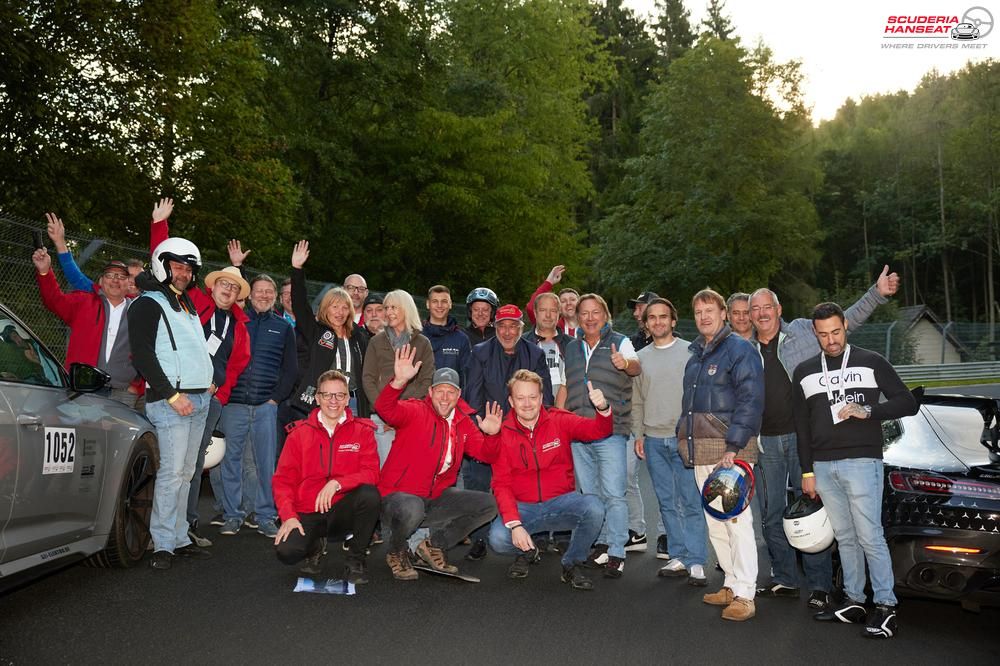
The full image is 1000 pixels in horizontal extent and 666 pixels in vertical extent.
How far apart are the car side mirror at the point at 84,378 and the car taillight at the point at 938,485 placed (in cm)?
468

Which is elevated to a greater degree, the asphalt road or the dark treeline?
the dark treeline

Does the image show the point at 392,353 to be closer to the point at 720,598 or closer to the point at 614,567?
the point at 614,567

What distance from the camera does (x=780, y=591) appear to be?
21.1ft

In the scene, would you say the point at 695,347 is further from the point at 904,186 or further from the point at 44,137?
the point at 904,186

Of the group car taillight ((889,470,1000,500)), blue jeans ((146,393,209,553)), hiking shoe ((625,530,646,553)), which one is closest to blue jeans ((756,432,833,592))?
car taillight ((889,470,1000,500))

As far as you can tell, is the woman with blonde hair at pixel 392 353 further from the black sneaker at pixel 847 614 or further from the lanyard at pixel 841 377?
the black sneaker at pixel 847 614

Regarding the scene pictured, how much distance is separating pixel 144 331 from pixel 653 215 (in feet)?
149

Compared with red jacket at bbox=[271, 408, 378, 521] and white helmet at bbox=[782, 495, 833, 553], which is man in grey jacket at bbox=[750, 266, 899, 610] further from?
red jacket at bbox=[271, 408, 378, 521]

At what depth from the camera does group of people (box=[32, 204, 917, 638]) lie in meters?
5.94

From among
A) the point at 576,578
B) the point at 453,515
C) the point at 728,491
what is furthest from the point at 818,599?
the point at 453,515

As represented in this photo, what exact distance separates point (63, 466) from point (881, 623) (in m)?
4.73

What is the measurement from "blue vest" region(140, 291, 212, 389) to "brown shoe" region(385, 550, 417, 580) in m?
1.87

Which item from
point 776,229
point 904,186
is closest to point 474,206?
point 776,229

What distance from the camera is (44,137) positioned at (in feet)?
62.3
